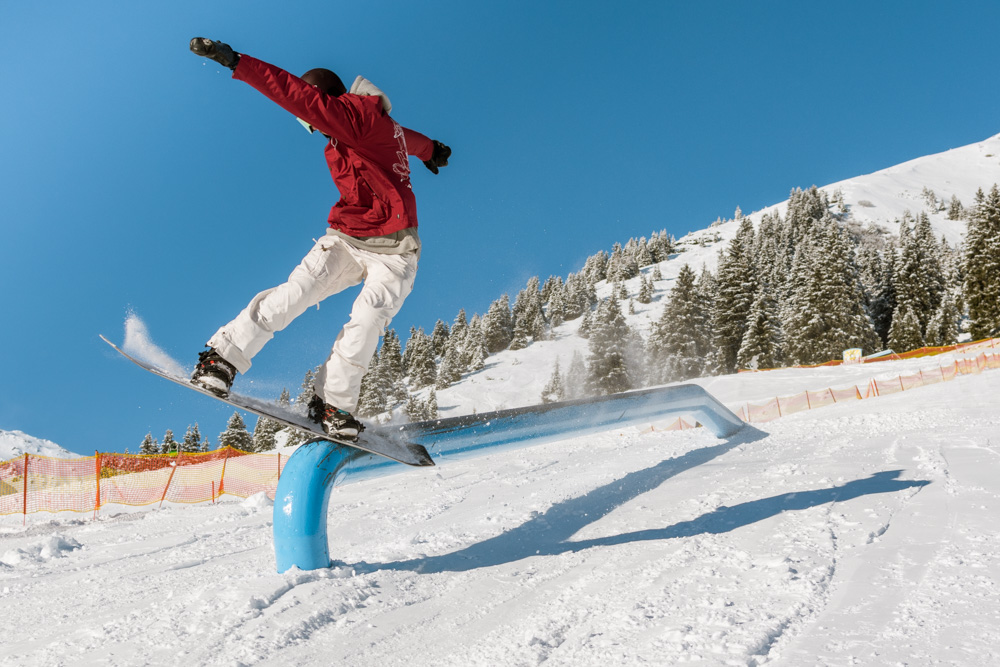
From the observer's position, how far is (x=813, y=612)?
2.41m

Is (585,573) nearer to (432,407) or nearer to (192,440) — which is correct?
(432,407)

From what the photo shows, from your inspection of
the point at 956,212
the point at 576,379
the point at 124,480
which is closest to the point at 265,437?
the point at 576,379

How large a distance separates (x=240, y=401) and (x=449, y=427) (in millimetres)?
1681

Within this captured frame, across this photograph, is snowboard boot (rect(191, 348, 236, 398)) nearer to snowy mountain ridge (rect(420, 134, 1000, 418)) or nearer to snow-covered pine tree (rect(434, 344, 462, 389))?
snowy mountain ridge (rect(420, 134, 1000, 418))

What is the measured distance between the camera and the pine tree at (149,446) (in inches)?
1984

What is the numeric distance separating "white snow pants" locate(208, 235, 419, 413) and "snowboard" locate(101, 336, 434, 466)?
19 centimetres

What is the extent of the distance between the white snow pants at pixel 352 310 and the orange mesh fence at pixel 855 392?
1627 cm

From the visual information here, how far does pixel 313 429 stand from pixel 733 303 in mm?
48354

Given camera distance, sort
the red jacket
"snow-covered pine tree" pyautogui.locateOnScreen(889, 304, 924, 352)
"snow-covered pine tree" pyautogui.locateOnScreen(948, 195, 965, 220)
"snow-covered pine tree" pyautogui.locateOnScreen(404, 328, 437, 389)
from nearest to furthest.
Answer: the red jacket, "snow-covered pine tree" pyautogui.locateOnScreen(889, 304, 924, 352), "snow-covered pine tree" pyautogui.locateOnScreen(404, 328, 437, 389), "snow-covered pine tree" pyautogui.locateOnScreen(948, 195, 965, 220)

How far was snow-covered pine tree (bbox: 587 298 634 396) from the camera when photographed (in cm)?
4406

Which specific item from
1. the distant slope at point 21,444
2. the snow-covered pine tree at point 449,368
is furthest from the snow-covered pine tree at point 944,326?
the distant slope at point 21,444

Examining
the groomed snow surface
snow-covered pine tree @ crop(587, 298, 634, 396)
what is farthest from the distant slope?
the groomed snow surface

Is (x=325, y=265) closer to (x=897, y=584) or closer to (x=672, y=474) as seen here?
(x=897, y=584)

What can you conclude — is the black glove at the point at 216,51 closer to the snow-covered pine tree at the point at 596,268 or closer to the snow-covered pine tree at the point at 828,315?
the snow-covered pine tree at the point at 828,315
